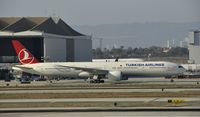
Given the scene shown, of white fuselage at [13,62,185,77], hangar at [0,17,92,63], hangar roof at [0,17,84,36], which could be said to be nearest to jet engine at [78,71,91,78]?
white fuselage at [13,62,185,77]

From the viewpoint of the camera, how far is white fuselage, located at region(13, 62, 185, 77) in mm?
94562

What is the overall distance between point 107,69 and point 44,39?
63.0 metres

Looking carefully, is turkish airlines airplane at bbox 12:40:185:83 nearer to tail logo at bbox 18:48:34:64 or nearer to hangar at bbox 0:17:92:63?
tail logo at bbox 18:48:34:64

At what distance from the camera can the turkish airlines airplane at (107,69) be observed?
3725 inches

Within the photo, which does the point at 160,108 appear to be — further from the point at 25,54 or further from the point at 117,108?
the point at 25,54

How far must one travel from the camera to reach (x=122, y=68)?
9581 centimetres

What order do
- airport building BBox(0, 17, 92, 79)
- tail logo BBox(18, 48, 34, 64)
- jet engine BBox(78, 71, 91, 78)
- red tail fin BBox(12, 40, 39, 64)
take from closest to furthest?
jet engine BBox(78, 71, 91, 78) → red tail fin BBox(12, 40, 39, 64) → tail logo BBox(18, 48, 34, 64) → airport building BBox(0, 17, 92, 79)

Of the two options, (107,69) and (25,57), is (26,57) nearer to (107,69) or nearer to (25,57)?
(25,57)

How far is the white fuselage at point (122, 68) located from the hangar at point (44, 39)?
150 feet

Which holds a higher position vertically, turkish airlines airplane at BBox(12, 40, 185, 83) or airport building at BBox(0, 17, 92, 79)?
airport building at BBox(0, 17, 92, 79)

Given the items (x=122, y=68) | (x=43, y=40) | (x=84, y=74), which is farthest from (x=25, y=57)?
(x=43, y=40)

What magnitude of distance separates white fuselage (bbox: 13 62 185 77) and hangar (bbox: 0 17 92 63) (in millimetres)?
45642

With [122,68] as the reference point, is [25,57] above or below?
above

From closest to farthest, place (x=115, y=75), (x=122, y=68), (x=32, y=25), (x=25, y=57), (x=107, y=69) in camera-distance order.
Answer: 1. (x=115, y=75)
2. (x=122, y=68)
3. (x=107, y=69)
4. (x=25, y=57)
5. (x=32, y=25)
